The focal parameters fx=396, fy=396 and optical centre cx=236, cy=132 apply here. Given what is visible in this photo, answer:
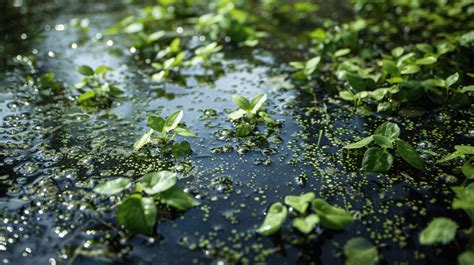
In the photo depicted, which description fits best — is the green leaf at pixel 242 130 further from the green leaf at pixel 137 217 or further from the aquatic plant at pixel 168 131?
the green leaf at pixel 137 217

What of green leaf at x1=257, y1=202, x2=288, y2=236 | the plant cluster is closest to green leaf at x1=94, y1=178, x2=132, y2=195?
the plant cluster

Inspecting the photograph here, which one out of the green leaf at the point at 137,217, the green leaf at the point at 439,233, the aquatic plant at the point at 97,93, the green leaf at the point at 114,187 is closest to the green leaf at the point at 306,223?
the green leaf at the point at 439,233

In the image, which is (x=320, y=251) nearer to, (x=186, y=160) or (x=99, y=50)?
(x=186, y=160)

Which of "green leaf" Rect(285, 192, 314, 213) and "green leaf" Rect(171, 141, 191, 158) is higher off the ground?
"green leaf" Rect(285, 192, 314, 213)

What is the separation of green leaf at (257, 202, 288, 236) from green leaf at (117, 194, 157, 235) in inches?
12.4

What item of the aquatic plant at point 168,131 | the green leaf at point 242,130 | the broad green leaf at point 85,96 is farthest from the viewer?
the broad green leaf at point 85,96

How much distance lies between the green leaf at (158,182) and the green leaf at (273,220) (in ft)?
0.98

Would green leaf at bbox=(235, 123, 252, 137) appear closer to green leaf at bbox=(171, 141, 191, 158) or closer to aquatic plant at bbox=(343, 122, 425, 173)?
green leaf at bbox=(171, 141, 191, 158)

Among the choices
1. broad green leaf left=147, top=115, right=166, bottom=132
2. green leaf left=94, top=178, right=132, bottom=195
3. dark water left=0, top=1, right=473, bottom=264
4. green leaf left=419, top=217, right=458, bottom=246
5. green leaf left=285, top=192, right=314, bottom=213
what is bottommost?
dark water left=0, top=1, right=473, bottom=264

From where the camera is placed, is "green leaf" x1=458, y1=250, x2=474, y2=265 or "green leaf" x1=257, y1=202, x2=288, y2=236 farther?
"green leaf" x1=257, y1=202, x2=288, y2=236

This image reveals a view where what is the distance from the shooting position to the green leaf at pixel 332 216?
1118mm

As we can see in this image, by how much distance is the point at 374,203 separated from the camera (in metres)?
1.26

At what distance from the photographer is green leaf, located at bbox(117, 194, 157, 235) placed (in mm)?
1142

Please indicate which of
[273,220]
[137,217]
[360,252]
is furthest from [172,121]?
[360,252]
